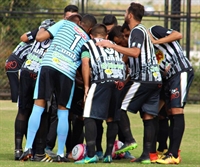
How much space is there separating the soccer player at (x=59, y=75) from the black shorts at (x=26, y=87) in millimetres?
309

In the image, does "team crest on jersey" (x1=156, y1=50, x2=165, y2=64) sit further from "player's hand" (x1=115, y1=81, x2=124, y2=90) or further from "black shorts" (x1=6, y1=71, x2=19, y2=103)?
"black shorts" (x1=6, y1=71, x2=19, y2=103)

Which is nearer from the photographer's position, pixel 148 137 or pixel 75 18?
pixel 148 137

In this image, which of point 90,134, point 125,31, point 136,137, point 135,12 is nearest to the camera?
point 90,134

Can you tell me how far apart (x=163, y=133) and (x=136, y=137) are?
2.06 meters

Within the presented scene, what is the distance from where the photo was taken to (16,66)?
8570 millimetres

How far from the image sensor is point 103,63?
25.4ft

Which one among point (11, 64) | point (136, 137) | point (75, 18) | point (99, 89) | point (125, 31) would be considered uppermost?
point (75, 18)

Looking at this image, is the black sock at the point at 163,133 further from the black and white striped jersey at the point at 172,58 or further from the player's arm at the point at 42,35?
the player's arm at the point at 42,35

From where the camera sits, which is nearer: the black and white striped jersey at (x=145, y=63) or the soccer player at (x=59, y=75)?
the soccer player at (x=59, y=75)

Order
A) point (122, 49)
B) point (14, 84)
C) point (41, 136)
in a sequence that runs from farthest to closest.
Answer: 1. point (14, 84)
2. point (41, 136)
3. point (122, 49)

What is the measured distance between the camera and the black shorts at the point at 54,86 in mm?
7691

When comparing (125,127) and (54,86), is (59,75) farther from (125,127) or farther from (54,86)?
(125,127)

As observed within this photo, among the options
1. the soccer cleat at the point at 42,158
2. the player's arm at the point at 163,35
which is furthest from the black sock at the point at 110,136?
the player's arm at the point at 163,35

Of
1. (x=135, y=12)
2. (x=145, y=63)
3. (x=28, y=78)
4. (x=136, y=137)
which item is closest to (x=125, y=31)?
(x=135, y=12)
